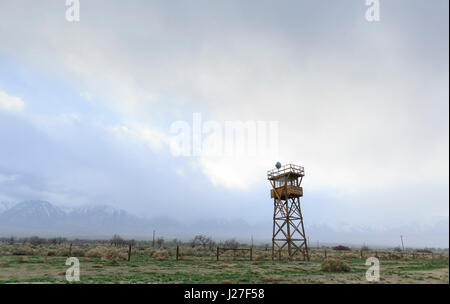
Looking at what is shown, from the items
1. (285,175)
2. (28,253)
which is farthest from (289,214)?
(28,253)

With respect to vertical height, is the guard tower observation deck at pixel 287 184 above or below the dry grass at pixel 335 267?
above

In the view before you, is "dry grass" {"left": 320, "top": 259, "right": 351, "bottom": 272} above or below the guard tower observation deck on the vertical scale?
below

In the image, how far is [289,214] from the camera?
110ft
